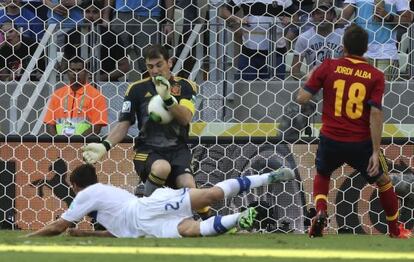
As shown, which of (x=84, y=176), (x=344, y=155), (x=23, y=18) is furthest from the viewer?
(x=23, y=18)

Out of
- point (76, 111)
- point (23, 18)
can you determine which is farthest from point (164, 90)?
point (23, 18)

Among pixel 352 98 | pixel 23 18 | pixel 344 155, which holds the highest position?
pixel 23 18

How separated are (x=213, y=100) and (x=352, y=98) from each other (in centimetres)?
302

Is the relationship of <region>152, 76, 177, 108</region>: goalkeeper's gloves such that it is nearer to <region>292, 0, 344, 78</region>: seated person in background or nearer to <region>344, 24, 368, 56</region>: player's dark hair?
<region>344, 24, 368, 56</region>: player's dark hair

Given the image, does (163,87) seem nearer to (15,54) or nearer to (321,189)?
(321,189)

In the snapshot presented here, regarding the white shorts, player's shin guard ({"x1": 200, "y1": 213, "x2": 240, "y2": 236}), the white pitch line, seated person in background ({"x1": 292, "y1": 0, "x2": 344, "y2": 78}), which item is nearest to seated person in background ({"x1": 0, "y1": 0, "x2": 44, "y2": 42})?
seated person in background ({"x1": 292, "y1": 0, "x2": 344, "y2": 78})

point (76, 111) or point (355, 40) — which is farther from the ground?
point (355, 40)

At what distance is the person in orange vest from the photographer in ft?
36.0

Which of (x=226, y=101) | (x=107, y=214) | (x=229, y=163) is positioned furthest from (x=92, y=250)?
(x=226, y=101)

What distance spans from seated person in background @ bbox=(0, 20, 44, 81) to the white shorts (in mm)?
3788

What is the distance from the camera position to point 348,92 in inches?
339

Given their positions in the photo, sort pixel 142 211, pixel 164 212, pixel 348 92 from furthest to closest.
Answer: pixel 348 92 → pixel 142 211 → pixel 164 212

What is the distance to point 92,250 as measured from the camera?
21.8ft

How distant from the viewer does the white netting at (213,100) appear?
418 inches
